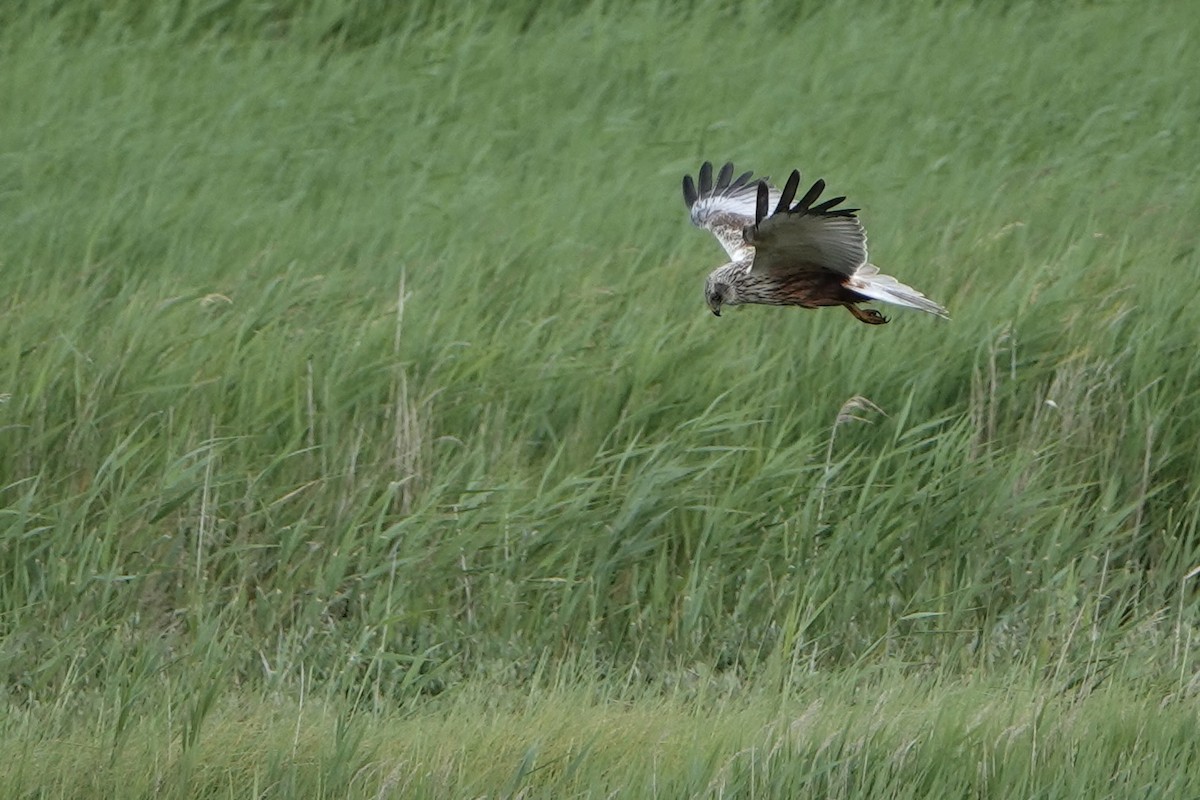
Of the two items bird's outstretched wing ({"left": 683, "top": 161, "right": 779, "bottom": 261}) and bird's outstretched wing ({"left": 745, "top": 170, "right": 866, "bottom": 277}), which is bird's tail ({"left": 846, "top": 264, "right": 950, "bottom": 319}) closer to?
bird's outstretched wing ({"left": 745, "top": 170, "right": 866, "bottom": 277})

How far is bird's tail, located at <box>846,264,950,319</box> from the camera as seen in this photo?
12.1ft

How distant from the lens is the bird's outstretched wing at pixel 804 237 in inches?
140

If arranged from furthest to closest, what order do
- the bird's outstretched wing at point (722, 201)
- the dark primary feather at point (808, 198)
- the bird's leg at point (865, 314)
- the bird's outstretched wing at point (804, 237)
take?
the bird's outstretched wing at point (722, 201) → the bird's leg at point (865, 314) → the bird's outstretched wing at point (804, 237) → the dark primary feather at point (808, 198)

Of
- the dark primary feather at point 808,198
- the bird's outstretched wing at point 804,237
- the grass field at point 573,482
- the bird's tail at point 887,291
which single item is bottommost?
the grass field at point 573,482

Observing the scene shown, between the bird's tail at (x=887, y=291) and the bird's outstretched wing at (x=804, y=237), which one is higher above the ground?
the bird's outstretched wing at (x=804, y=237)

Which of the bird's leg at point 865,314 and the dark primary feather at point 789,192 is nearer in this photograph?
the dark primary feather at point 789,192

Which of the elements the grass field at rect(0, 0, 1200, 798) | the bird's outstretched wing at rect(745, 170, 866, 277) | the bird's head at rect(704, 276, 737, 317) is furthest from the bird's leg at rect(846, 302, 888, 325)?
the grass field at rect(0, 0, 1200, 798)

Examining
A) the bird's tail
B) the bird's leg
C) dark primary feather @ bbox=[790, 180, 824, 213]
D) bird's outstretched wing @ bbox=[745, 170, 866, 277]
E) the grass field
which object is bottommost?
the grass field

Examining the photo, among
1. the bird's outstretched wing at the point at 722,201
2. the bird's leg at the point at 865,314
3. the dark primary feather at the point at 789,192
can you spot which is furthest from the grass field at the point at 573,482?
the dark primary feather at the point at 789,192

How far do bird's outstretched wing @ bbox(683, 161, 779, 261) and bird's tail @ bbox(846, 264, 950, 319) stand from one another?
0.42m

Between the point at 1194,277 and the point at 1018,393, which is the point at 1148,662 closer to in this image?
the point at 1018,393

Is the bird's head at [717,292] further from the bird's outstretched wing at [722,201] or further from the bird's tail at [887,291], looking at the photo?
the bird's outstretched wing at [722,201]

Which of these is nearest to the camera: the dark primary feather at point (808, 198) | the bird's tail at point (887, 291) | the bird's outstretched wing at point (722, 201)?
the dark primary feather at point (808, 198)

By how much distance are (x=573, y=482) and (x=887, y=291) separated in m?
1.11
